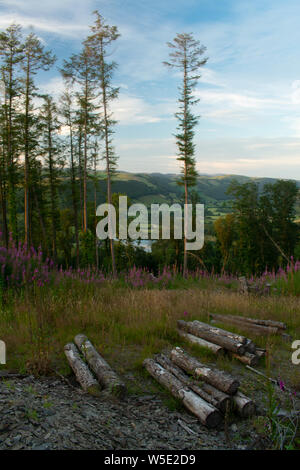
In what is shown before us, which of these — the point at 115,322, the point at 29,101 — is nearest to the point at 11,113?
the point at 29,101

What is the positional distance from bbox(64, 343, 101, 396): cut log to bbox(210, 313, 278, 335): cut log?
338cm

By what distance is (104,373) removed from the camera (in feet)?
13.7

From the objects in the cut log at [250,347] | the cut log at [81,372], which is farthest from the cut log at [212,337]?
the cut log at [81,372]

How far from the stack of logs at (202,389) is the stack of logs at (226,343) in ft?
2.94

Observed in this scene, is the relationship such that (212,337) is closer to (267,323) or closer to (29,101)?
(267,323)

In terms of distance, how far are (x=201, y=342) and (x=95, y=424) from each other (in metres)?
2.78

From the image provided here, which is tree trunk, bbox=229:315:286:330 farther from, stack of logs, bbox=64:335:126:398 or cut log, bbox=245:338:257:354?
stack of logs, bbox=64:335:126:398

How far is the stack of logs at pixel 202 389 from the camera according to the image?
3.56 m

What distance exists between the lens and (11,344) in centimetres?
535

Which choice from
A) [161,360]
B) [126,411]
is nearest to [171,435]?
[126,411]

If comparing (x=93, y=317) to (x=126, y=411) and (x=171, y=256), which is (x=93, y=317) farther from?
(x=171, y=256)

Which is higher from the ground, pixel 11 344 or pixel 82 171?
pixel 82 171

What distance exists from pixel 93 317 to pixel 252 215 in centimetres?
4128
